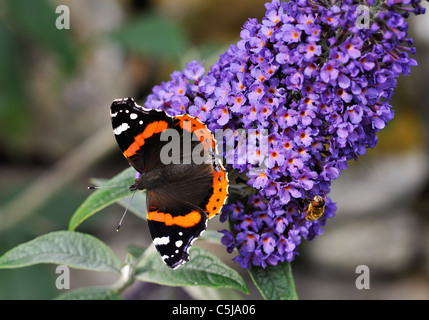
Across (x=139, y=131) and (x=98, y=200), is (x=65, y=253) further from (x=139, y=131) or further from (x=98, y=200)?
(x=139, y=131)

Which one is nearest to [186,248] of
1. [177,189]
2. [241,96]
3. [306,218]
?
[177,189]

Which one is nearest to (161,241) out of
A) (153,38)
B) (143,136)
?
(143,136)

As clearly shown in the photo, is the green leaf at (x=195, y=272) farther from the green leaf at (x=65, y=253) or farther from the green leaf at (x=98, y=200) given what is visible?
the green leaf at (x=98, y=200)

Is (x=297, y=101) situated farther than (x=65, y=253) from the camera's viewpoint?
No

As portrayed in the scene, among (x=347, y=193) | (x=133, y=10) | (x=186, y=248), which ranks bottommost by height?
(x=186, y=248)

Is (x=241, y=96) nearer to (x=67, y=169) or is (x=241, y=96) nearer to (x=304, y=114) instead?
(x=304, y=114)

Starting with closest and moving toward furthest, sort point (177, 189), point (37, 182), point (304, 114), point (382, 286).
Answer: point (304, 114)
point (177, 189)
point (37, 182)
point (382, 286)
